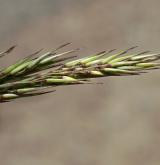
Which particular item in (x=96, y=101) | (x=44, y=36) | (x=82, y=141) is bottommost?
(x=82, y=141)

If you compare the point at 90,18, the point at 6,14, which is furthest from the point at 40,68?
the point at 90,18

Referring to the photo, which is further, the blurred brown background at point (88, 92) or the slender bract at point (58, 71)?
the blurred brown background at point (88, 92)

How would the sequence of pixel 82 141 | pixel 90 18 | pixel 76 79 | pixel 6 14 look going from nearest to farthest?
pixel 76 79, pixel 82 141, pixel 6 14, pixel 90 18

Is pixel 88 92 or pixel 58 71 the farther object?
pixel 88 92

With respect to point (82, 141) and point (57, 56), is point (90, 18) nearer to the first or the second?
point (82, 141)

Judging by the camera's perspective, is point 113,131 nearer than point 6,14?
Yes

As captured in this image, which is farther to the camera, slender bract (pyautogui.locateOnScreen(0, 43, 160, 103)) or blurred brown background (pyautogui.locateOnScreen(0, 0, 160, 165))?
blurred brown background (pyautogui.locateOnScreen(0, 0, 160, 165))

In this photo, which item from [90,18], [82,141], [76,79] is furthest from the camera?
[90,18]

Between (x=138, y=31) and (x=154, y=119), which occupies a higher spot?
(x=138, y=31)
